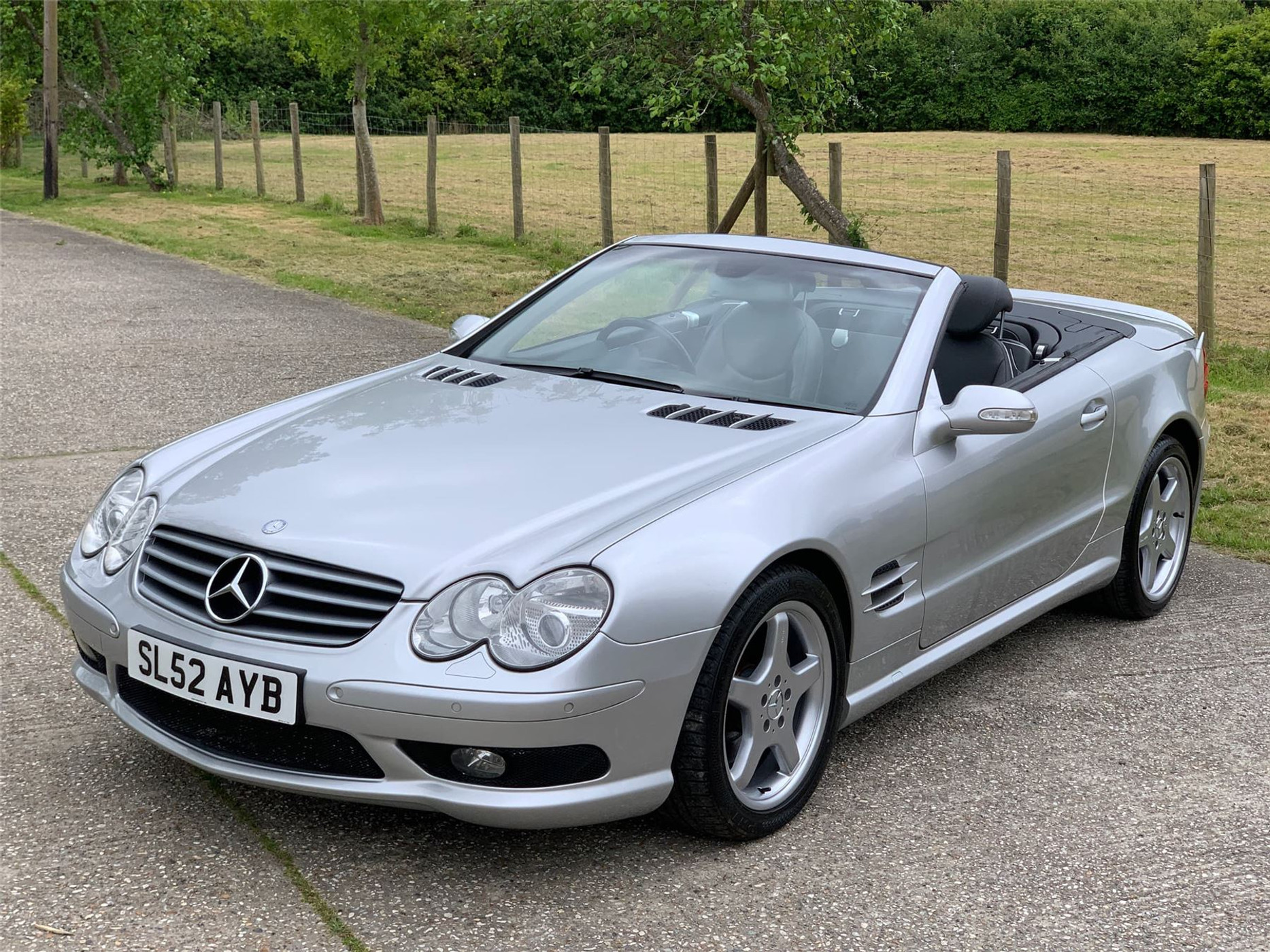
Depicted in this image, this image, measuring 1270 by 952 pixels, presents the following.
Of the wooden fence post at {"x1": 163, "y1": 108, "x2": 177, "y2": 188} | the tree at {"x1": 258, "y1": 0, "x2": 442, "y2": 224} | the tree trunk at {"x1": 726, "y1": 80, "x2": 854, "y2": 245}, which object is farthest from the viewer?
the wooden fence post at {"x1": 163, "y1": 108, "x2": 177, "y2": 188}

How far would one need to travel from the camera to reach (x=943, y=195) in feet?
88.6

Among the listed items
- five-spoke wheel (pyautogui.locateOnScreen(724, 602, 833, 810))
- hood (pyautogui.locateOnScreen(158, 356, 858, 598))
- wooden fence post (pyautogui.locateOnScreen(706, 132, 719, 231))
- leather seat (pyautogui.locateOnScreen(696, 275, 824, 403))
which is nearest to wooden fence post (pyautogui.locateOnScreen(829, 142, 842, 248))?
wooden fence post (pyautogui.locateOnScreen(706, 132, 719, 231))

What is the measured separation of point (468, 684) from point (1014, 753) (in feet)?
6.01

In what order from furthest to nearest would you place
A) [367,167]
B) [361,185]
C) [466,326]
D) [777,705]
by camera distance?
[361,185] → [367,167] → [466,326] → [777,705]

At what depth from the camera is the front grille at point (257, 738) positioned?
3090mm

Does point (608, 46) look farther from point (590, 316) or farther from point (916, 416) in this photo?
point (916, 416)

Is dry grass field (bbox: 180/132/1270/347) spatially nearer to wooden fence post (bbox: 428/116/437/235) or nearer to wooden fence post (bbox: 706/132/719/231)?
wooden fence post (bbox: 428/116/437/235)

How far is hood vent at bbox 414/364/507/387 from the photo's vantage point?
14.5 feet

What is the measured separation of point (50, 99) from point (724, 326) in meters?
24.0

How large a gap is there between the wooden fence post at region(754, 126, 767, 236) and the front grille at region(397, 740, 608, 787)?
9.22 meters

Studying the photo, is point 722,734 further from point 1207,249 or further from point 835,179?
point 835,179

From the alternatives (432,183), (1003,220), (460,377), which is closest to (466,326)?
(460,377)

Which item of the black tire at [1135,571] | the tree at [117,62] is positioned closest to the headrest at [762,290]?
the black tire at [1135,571]

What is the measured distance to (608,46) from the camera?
11.9m
